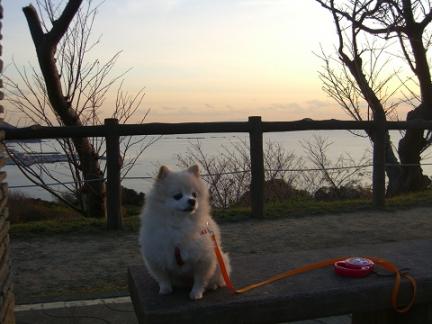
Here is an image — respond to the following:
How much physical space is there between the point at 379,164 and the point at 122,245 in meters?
4.00

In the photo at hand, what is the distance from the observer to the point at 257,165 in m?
6.90

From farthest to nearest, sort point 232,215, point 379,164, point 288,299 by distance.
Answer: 1. point 379,164
2. point 232,215
3. point 288,299

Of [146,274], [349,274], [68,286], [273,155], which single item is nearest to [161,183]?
[146,274]

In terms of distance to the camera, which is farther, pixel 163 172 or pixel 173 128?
pixel 173 128

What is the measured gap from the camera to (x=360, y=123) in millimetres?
7621

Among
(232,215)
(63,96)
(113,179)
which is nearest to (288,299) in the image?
(113,179)

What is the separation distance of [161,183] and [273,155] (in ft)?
28.7

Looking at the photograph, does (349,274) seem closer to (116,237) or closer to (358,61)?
(116,237)

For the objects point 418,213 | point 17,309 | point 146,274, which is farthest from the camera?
point 418,213

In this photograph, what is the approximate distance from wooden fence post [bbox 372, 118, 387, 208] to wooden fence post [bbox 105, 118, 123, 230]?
3.71m

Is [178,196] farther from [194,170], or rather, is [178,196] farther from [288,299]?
[288,299]

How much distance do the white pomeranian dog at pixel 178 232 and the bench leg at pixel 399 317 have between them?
3.71ft

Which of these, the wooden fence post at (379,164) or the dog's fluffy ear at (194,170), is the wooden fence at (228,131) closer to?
the wooden fence post at (379,164)

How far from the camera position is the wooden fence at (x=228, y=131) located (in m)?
6.20
